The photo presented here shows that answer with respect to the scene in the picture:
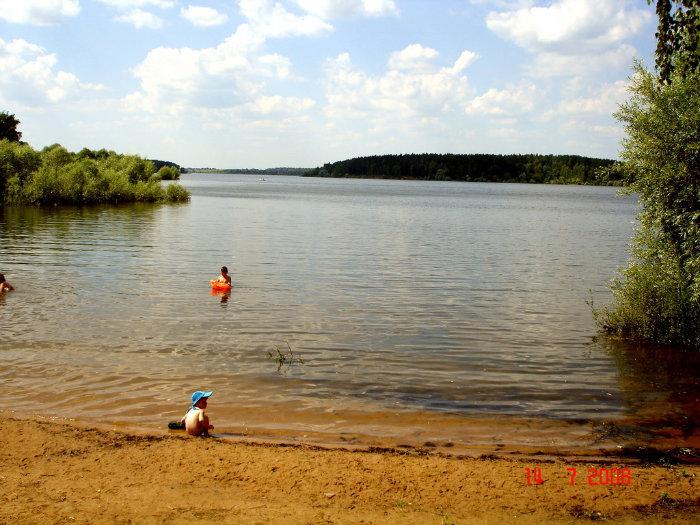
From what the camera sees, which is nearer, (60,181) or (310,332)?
(310,332)

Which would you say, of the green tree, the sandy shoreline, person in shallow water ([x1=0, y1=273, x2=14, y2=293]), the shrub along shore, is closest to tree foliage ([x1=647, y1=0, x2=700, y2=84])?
the sandy shoreline

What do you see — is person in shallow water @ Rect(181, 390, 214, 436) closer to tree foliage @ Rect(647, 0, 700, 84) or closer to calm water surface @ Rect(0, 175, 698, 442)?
calm water surface @ Rect(0, 175, 698, 442)

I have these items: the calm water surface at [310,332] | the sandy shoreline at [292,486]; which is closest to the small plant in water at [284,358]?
the calm water surface at [310,332]

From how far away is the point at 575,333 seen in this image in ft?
66.6

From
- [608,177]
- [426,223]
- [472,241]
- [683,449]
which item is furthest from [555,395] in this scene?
[426,223]

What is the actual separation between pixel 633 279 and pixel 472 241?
31.3m

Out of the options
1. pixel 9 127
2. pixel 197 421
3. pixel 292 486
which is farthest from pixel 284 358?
pixel 9 127

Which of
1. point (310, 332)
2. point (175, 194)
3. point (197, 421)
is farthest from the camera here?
point (175, 194)

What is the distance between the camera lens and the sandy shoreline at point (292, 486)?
8.09m

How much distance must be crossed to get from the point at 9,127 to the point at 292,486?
10935 cm

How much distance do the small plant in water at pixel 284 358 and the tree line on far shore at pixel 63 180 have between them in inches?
2379
